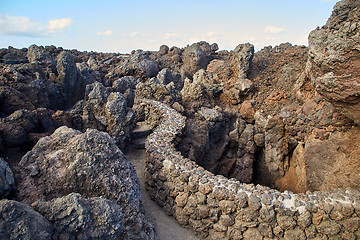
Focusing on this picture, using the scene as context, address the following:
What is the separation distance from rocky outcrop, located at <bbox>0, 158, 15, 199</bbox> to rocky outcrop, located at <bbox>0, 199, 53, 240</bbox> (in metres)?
1.17

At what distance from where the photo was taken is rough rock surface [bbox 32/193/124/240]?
360cm

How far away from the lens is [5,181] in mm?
4258

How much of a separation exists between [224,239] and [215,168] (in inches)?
235

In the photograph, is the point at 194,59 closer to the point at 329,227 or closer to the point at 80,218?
the point at 329,227

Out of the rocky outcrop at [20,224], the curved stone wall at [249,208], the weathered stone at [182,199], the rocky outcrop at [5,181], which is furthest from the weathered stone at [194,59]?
the rocky outcrop at [20,224]

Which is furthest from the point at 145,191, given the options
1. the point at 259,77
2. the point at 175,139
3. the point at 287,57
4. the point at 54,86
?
the point at 287,57

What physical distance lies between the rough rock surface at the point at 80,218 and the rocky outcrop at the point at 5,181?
0.91m

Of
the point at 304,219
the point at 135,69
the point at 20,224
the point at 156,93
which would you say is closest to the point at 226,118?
the point at 156,93

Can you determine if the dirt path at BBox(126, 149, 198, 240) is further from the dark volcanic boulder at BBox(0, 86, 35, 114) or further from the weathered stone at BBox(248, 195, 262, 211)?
the dark volcanic boulder at BBox(0, 86, 35, 114)

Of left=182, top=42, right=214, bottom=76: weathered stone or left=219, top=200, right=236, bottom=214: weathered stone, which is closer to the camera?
left=219, top=200, right=236, bottom=214: weathered stone

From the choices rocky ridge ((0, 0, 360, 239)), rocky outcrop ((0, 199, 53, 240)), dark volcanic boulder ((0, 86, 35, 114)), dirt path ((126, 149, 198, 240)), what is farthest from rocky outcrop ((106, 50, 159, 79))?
rocky outcrop ((0, 199, 53, 240))

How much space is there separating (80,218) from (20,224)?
78 centimetres

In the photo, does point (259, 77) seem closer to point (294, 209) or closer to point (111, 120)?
point (111, 120)

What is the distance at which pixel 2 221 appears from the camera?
9.90 ft
